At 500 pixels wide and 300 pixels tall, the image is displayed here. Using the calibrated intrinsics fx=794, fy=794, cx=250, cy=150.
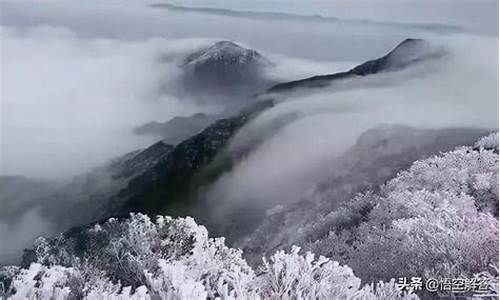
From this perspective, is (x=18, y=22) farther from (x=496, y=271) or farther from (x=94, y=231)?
(x=496, y=271)

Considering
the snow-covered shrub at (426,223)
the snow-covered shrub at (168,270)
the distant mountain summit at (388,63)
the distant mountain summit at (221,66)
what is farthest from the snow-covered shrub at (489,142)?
the distant mountain summit at (221,66)

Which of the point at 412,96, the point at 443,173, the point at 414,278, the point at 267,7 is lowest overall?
the point at 414,278

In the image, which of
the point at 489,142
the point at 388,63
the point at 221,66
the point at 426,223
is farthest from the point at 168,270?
the point at 489,142

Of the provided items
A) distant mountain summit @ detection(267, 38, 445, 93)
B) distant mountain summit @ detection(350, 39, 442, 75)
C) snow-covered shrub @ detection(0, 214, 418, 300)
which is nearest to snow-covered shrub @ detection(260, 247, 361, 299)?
snow-covered shrub @ detection(0, 214, 418, 300)

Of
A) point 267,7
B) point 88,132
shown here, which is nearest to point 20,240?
point 88,132

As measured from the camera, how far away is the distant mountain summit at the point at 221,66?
315 centimetres

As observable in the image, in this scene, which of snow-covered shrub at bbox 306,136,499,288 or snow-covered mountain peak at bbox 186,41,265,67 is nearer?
snow-covered shrub at bbox 306,136,499,288


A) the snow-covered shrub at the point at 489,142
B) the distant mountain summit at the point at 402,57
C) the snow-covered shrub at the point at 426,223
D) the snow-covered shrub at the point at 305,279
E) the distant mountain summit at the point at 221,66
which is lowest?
the snow-covered shrub at the point at 305,279

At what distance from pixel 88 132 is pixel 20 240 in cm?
49

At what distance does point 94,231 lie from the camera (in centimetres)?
306

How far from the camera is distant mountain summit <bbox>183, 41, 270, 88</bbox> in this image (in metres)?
3.15

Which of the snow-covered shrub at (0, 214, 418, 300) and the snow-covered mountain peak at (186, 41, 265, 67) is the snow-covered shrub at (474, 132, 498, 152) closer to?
the snow-covered shrub at (0, 214, 418, 300)

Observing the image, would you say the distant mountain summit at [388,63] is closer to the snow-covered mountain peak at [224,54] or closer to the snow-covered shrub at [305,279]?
the snow-covered mountain peak at [224,54]

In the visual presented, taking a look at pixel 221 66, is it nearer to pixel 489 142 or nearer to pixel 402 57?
pixel 402 57
